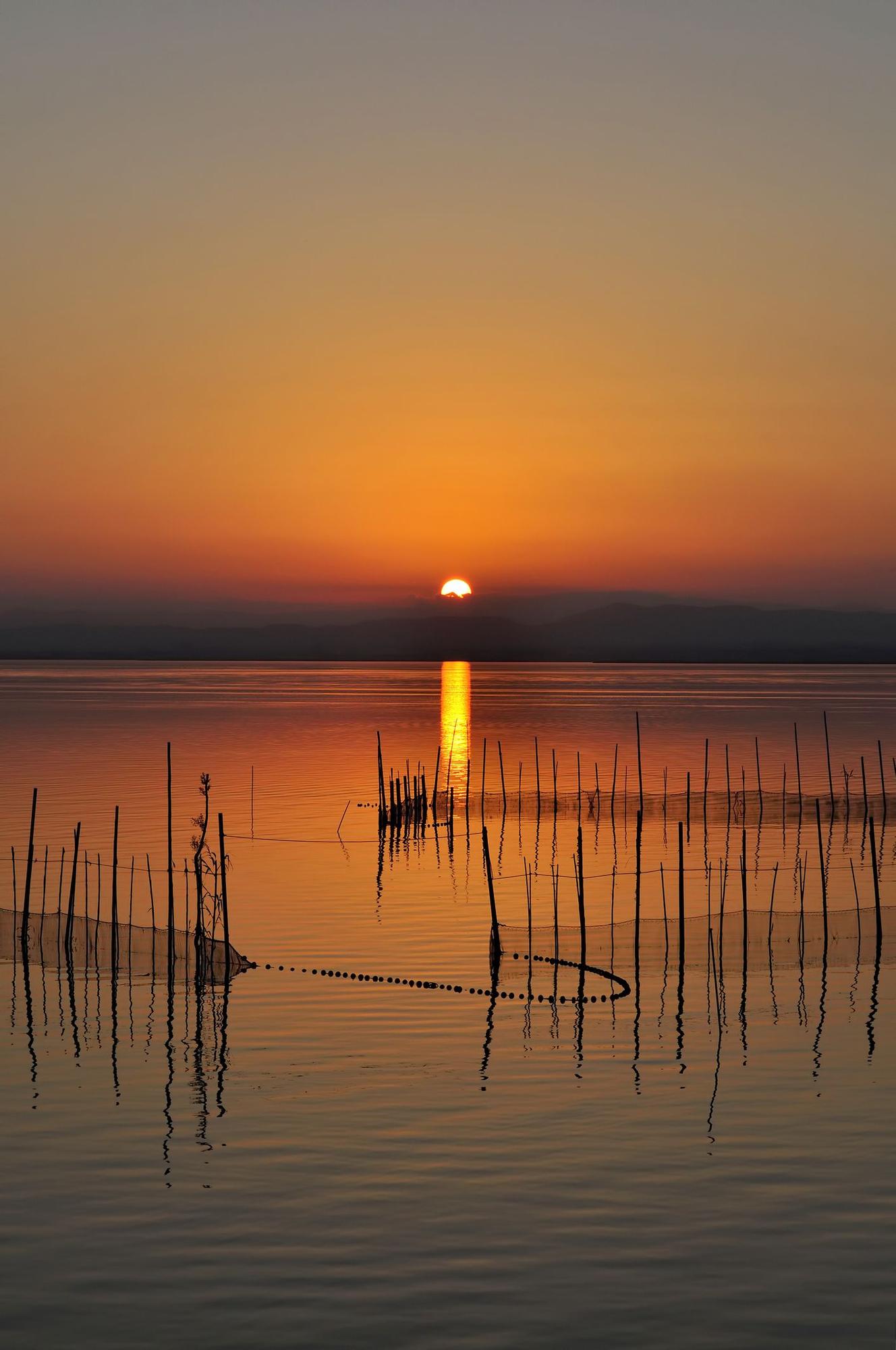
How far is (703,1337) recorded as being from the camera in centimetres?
1045

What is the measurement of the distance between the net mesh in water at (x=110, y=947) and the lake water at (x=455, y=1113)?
137 mm

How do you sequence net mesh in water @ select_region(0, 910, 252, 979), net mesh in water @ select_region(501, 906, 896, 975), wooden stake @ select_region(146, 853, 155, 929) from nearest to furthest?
net mesh in water @ select_region(0, 910, 252, 979) → net mesh in water @ select_region(501, 906, 896, 975) → wooden stake @ select_region(146, 853, 155, 929)

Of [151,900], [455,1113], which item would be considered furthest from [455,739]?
[455,1113]

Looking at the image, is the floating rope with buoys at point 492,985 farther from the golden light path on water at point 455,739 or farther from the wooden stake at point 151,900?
the golden light path on water at point 455,739

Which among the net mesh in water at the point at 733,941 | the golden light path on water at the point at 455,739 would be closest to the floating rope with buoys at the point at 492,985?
the net mesh in water at the point at 733,941

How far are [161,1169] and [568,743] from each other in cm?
6820

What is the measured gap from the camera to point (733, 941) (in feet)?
76.7

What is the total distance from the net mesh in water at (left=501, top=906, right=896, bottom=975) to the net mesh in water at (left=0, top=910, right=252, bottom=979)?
15.9 ft

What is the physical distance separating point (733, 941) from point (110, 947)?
9539 millimetres

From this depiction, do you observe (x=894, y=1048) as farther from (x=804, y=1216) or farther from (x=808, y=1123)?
(x=804, y=1216)

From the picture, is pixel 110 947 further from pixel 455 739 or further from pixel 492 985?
pixel 455 739

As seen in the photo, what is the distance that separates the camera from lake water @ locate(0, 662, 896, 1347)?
1105 centimetres

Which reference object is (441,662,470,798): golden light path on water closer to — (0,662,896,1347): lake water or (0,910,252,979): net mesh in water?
(0,662,896,1347): lake water

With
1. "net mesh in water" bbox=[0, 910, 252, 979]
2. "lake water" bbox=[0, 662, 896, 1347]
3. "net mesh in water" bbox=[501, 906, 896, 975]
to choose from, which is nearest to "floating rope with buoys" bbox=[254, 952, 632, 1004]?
"lake water" bbox=[0, 662, 896, 1347]
